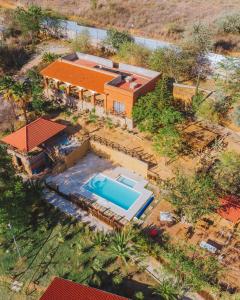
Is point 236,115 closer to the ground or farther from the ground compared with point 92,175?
farther from the ground

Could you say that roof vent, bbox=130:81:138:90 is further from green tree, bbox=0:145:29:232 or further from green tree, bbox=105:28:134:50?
green tree, bbox=0:145:29:232

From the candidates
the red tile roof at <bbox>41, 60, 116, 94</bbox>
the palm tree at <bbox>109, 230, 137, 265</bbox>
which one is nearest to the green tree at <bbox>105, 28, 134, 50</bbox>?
the red tile roof at <bbox>41, 60, 116, 94</bbox>

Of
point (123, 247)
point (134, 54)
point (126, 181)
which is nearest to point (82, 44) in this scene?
point (134, 54)

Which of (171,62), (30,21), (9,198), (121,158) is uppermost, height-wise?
(30,21)

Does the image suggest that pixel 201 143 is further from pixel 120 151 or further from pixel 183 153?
pixel 120 151

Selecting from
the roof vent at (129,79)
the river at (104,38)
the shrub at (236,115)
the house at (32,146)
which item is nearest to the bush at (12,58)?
the river at (104,38)

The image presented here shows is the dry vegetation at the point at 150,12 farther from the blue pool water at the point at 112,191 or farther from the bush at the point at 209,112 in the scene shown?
the blue pool water at the point at 112,191

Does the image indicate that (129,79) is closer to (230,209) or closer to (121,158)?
(121,158)

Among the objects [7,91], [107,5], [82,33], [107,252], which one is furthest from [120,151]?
[107,5]
